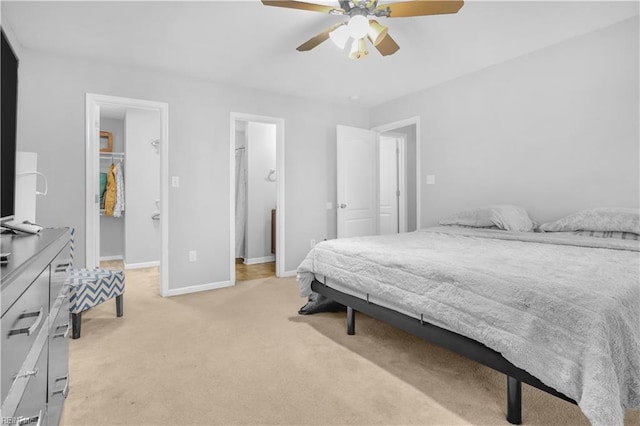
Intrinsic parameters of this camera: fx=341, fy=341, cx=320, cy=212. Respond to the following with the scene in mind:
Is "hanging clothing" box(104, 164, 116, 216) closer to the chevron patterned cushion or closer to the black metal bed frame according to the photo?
the chevron patterned cushion

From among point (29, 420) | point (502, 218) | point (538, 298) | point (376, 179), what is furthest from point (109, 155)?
point (538, 298)

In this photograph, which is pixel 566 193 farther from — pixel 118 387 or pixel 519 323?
pixel 118 387

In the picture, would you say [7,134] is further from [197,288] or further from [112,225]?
[112,225]

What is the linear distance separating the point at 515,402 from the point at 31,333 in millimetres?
1801

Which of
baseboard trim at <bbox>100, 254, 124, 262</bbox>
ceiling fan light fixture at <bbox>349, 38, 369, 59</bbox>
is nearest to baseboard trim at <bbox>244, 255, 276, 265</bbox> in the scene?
baseboard trim at <bbox>100, 254, 124, 262</bbox>

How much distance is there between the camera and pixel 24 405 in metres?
0.85

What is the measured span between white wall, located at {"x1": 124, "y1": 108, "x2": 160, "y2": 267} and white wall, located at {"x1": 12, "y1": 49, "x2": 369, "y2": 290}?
190 centimetres

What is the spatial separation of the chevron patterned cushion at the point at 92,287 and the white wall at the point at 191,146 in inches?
23.5

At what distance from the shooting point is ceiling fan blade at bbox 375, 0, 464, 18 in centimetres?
205

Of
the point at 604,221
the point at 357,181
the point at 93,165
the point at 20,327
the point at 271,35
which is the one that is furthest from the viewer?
the point at 357,181

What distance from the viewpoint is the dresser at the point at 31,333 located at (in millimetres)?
709

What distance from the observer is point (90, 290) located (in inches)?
102

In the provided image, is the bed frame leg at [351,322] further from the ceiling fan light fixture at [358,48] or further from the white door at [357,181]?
the white door at [357,181]

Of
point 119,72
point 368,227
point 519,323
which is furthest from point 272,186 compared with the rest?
point 519,323
